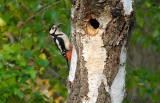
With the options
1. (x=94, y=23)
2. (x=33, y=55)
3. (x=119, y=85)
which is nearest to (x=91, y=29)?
(x=94, y=23)

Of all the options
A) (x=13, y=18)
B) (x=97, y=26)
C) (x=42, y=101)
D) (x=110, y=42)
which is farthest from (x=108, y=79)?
(x=13, y=18)

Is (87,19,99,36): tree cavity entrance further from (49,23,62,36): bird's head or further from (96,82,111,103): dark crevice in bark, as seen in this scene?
(49,23,62,36): bird's head

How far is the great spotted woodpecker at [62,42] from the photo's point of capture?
342 cm

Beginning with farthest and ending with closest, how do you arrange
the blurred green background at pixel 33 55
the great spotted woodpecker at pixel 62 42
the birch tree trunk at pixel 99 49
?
the great spotted woodpecker at pixel 62 42 → the blurred green background at pixel 33 55 → the birch tree trunk at pixel 99 49

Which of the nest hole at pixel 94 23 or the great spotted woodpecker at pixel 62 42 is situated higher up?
the nest hole at pixel 94 23

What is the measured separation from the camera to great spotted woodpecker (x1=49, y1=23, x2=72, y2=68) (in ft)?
11.2

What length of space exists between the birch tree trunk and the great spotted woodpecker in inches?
26.9

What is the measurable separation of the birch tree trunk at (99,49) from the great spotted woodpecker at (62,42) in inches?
26.9

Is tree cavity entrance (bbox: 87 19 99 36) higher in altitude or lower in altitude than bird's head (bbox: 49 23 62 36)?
lower

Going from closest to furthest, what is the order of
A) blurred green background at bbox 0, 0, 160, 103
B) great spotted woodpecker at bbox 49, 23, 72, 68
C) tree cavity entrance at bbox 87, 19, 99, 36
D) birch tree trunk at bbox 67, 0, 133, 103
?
birch tree trunk at bbox 67, 0, 133, 103 → tree cavity entrance at bbox 87, 19, 99, 36 → blurred green background at bbox 0, 0, 160, 103 → great spotted woodpecker at bbox 49, 23, 72, 68

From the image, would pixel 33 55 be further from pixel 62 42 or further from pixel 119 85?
pixel 119 85

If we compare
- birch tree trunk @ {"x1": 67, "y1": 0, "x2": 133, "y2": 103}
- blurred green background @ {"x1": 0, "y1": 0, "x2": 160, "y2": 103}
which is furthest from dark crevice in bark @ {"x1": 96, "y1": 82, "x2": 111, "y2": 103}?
blurred green background @ {"x1": 0, "y1": 0, "x2": 160, "y2": 103}

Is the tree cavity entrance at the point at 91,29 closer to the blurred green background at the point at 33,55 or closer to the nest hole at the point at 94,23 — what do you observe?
the nest hole at the point at 94,23

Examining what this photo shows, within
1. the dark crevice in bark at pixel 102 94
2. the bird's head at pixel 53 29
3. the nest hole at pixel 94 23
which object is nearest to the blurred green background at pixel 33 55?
the bird's head at pixel 53 29
